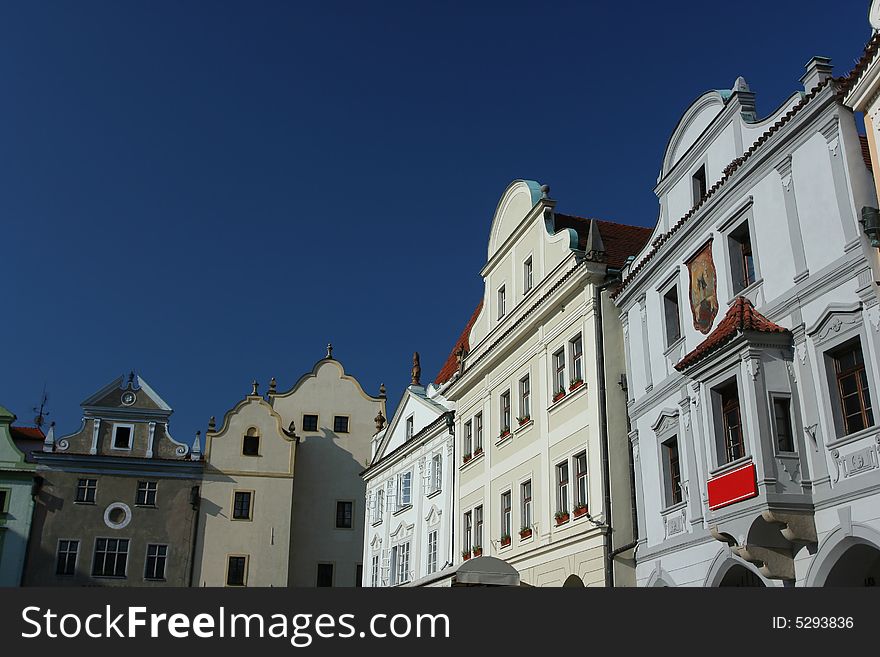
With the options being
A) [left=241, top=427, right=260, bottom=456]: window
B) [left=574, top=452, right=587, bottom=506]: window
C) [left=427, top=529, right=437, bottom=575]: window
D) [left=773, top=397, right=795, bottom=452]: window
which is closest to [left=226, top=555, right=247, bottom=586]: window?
[left=241, top=427, right=260, bottom=456]: window

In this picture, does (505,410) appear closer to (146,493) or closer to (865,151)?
(865,151)

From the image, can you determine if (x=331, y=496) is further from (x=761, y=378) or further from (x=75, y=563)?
(x=761, y=378)

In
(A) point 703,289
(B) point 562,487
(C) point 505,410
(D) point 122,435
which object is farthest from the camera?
(D) point 122,435

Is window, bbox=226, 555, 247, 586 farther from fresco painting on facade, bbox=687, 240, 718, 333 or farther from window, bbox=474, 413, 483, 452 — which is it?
fresco painting on facade, bbox=687, 240, 718, 333

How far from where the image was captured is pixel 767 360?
56.6ft

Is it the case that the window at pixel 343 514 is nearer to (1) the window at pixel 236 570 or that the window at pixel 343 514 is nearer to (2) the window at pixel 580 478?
(1) the window at pixel 236 570

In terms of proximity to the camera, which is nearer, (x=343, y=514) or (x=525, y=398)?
(x=525, y=398)

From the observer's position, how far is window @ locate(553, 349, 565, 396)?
26578 mm

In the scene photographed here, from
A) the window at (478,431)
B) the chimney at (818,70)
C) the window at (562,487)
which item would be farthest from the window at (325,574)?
the chimney at (818,70)

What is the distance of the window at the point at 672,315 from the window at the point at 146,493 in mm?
34822

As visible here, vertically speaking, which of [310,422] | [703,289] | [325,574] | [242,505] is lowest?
[325,574]

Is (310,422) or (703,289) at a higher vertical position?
(310,422)

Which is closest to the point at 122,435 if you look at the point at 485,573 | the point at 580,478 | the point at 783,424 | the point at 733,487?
the point at 485,573

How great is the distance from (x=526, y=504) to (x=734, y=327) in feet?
38.1
